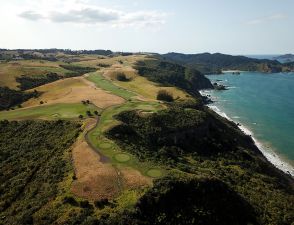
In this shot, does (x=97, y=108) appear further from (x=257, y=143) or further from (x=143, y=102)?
(x=257, y=143)

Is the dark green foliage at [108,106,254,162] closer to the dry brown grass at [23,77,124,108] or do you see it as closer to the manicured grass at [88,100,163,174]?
the manicured grass at [88,100,163,174]

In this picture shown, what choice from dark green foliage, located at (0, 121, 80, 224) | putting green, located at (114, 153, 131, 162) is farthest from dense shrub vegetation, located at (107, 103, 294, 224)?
dark green foliage, located at (0, 121, 80, 224)

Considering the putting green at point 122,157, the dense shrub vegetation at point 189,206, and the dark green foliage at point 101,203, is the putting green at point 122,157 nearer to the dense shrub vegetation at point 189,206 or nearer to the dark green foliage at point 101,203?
the dense shrub vegetation at point 189,206

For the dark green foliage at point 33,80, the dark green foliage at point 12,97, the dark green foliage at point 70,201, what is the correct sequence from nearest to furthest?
the dark green foliage at point 70,201 → the dark green foliage at point 12,97 → the dark green foliage at point 33,80

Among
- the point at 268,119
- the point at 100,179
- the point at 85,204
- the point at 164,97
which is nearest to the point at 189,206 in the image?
the point at 85,204

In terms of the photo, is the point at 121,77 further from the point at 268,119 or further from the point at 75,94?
the point at 268,119

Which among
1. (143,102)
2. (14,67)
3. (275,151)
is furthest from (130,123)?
(14,67)

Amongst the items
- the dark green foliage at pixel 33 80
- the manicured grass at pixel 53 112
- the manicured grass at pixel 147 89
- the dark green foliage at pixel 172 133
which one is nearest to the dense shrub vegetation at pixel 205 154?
the dark green foliage at pixel 172 133
